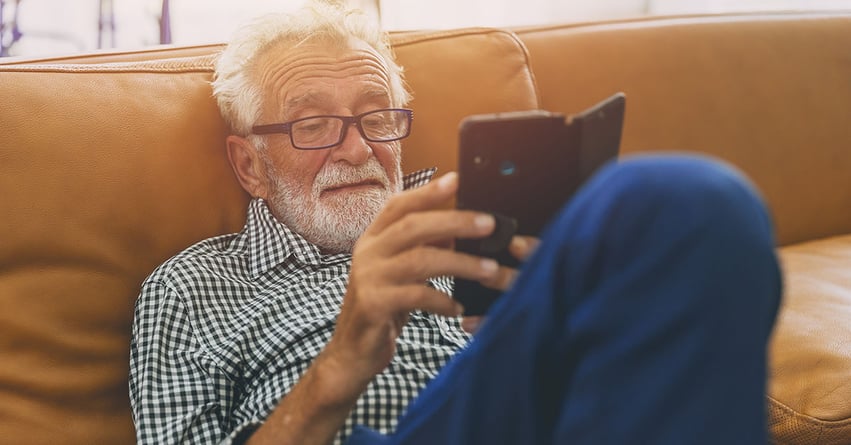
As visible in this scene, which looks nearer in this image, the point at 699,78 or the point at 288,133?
the point at 288,133

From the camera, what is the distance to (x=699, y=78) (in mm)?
1674

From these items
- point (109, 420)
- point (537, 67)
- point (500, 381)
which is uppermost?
point (537, 67)

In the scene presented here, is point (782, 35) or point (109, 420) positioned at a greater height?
point (782, 35)

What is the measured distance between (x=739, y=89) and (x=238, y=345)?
1.19 metres

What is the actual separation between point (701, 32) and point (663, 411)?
1379 millimetres

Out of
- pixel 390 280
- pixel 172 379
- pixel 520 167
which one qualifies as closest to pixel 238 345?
pixel 172 379

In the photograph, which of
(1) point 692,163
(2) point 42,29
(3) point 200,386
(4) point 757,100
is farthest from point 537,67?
(2) point 42,29

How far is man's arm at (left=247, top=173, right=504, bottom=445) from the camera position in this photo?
28.5 inches

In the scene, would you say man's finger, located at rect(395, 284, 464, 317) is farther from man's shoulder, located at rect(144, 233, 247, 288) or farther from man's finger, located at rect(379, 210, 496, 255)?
man's shoulder, located at rect(144, 233, 247, 288)

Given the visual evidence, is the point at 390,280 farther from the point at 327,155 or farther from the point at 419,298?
the point at 327,155

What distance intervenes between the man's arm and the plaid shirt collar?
1.14 ft

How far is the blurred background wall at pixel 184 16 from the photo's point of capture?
216cm

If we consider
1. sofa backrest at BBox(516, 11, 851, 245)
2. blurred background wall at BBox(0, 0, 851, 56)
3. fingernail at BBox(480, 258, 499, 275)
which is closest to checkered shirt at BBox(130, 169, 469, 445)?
fingernail at BBox(480, 258, 499, 275)

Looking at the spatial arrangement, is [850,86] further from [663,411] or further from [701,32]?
[663,411]
